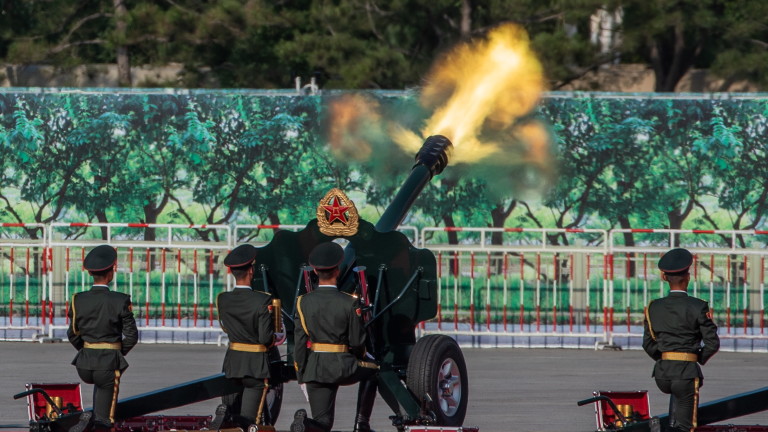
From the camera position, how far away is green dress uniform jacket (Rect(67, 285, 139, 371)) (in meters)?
10.6

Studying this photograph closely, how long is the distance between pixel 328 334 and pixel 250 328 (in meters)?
0.61

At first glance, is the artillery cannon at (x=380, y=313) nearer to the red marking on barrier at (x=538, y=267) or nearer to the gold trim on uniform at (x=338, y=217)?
the gold trim on uniform at (x=338, y=217)

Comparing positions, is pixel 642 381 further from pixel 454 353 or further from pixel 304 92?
pixel 304 92

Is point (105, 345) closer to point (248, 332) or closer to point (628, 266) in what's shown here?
point (248, 332)

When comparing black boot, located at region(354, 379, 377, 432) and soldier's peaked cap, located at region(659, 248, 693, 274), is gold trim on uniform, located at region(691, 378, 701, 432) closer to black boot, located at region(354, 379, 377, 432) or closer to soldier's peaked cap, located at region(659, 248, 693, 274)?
soldier's peaked cap, located at region(659, 248, 693, 274)

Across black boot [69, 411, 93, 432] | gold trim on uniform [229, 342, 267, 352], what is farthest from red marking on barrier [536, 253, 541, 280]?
black boot [69, 411, 93, 432]

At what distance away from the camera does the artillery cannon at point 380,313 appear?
35.7ft

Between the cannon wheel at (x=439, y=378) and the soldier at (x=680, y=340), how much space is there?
1555 mm

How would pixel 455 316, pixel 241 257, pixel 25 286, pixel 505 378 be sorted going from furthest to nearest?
pixel 25 286
pixel 455 316
pixel 505 378
pixel 241 257

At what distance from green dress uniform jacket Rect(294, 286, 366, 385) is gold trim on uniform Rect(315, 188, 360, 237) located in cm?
70

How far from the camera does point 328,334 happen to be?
10391 mm

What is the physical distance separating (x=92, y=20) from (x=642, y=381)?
23.8 metres

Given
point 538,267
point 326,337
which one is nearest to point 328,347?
point 326,337

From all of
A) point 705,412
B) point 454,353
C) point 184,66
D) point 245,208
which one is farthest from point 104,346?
point 184,66
